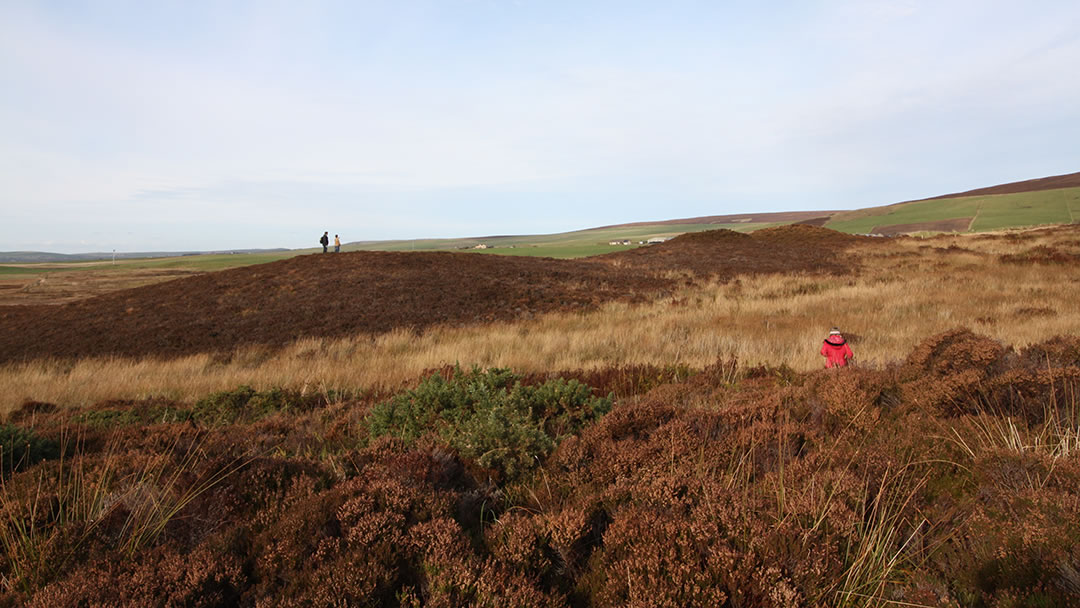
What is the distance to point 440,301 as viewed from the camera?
57.4 feet

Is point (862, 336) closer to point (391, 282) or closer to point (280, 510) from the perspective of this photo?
point (280, 510)

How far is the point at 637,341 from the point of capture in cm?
1162

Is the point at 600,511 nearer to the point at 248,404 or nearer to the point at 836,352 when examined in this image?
the point at 836,352

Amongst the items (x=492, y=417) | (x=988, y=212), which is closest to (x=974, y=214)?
(x=988, y=212)

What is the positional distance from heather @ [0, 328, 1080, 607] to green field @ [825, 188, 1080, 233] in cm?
6387

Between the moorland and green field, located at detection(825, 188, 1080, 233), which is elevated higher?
green field, located at detection(825, 188, 1080, 233)

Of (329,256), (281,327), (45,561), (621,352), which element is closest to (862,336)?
(621,352)

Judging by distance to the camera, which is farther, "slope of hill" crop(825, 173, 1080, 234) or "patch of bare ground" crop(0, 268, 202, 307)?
"slope of hill" crop(825, 173, 1080, 234)

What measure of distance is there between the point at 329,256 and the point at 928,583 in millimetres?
25749

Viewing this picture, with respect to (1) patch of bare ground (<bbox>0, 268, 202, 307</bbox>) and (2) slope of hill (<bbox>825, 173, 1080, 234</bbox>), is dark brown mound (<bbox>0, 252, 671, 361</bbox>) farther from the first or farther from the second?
(2) slope of hill (<bbox>825, 173, 1080, 234</bbox>)

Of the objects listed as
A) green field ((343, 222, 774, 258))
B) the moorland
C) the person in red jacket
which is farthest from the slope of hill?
the moorland

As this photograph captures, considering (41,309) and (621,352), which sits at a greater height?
(41,309)

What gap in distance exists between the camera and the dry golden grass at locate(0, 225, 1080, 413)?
370 inches

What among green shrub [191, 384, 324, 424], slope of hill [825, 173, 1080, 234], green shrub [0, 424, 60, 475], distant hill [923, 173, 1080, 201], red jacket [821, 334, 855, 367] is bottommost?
green shrub [191, 384, 324, 424]
